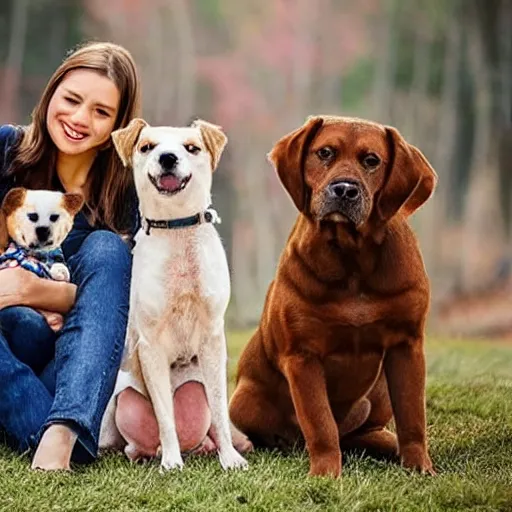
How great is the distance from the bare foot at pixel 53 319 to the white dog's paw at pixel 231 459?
49 cm

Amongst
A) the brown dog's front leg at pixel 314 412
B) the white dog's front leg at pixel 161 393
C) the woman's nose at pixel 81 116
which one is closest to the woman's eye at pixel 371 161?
the brown dog's front leg at pixel 314 412

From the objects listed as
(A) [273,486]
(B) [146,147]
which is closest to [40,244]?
(B) [146,147]

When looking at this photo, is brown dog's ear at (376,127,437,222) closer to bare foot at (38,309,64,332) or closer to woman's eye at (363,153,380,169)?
woman's eye at (363,153,380,169)

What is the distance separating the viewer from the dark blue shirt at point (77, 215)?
8.38ft

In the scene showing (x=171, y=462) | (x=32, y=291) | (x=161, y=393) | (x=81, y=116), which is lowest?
(x=171, y=462)

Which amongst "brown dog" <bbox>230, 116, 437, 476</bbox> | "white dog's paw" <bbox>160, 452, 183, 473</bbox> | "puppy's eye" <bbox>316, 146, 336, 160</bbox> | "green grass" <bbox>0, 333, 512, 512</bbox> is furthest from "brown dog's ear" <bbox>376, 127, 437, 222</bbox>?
"white dog's paw" <bbox>160, 452, 183, 473</bbox>

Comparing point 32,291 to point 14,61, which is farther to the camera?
point 14,61

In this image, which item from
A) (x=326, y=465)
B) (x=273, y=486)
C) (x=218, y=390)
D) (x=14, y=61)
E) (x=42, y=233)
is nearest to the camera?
(x=273, y=486)

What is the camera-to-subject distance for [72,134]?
249cm

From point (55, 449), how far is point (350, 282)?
69cm

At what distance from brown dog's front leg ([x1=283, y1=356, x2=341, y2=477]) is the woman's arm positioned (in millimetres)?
523

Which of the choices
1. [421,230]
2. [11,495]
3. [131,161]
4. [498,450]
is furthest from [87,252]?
[421,230]

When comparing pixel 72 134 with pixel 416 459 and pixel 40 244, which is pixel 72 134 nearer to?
pixel 40 244

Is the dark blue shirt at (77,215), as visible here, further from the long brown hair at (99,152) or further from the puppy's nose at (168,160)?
the puppy's nose at (168,160)
